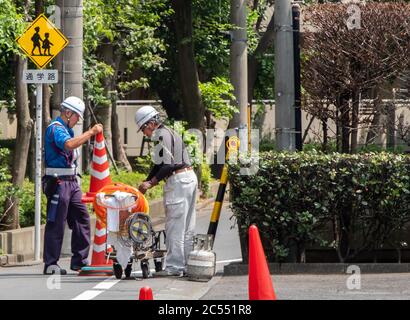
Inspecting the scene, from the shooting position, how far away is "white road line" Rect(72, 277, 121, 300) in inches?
494

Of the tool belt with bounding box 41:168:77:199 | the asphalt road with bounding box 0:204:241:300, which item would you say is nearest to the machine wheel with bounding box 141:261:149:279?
the asphalt road with bounding box 0:204:241:300

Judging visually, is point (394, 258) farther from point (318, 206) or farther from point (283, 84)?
point (283, 84)

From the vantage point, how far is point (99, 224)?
14.8 metres

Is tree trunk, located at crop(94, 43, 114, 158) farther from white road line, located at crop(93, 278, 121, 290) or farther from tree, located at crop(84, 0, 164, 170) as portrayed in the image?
white road line, located at crop(93, 278, 121, 290)

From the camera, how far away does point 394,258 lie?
14750mm

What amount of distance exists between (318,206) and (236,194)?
3.05ft

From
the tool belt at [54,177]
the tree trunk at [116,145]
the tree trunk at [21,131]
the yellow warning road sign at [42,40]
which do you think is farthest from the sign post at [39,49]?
the tree trunk at [116,145]

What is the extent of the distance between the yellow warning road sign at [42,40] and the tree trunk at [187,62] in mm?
12929

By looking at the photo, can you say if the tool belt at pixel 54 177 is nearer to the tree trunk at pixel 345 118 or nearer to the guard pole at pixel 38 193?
the guard pole at pixel 38 193

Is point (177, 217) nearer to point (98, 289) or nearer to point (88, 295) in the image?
point (98, 289)

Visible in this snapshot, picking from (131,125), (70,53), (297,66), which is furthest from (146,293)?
(131,125)

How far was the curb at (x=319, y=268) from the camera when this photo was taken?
14078mm

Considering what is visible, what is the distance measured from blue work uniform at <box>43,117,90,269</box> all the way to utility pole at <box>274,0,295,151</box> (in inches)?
109

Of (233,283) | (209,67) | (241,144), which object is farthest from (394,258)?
(209,67)
